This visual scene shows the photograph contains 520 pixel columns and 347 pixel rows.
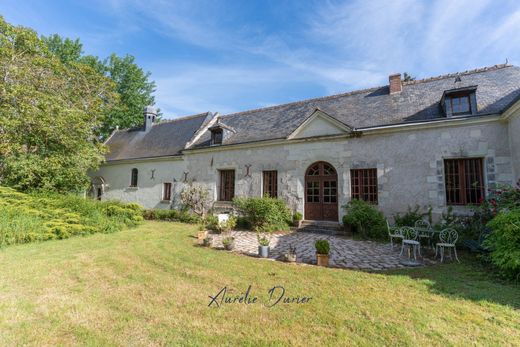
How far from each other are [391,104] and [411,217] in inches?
184

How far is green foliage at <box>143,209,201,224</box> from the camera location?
11.7 m

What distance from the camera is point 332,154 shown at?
384 inches

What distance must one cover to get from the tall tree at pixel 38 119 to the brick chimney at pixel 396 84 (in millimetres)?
14650

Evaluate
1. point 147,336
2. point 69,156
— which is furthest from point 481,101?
point 69,156

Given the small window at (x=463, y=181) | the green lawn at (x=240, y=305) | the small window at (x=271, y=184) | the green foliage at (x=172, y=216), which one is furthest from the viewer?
the green foliage at (x=172, y=216)

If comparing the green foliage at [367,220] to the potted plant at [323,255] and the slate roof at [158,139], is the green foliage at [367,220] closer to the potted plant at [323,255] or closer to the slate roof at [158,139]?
the potted plant at [323,255]

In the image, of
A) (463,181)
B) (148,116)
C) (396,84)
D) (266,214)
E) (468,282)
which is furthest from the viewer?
(148,116)

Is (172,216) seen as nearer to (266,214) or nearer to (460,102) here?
(266,214)

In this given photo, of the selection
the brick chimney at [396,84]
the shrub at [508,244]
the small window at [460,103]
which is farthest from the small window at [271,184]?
the shrub at [508,244]

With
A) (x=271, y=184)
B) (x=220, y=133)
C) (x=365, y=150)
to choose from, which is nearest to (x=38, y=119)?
(x=220, y=133)

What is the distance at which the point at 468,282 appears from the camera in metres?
4.09

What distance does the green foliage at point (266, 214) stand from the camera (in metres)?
9.30

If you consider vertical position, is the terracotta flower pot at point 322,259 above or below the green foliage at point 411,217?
below

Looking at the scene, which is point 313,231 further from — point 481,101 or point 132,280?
point 481,101
